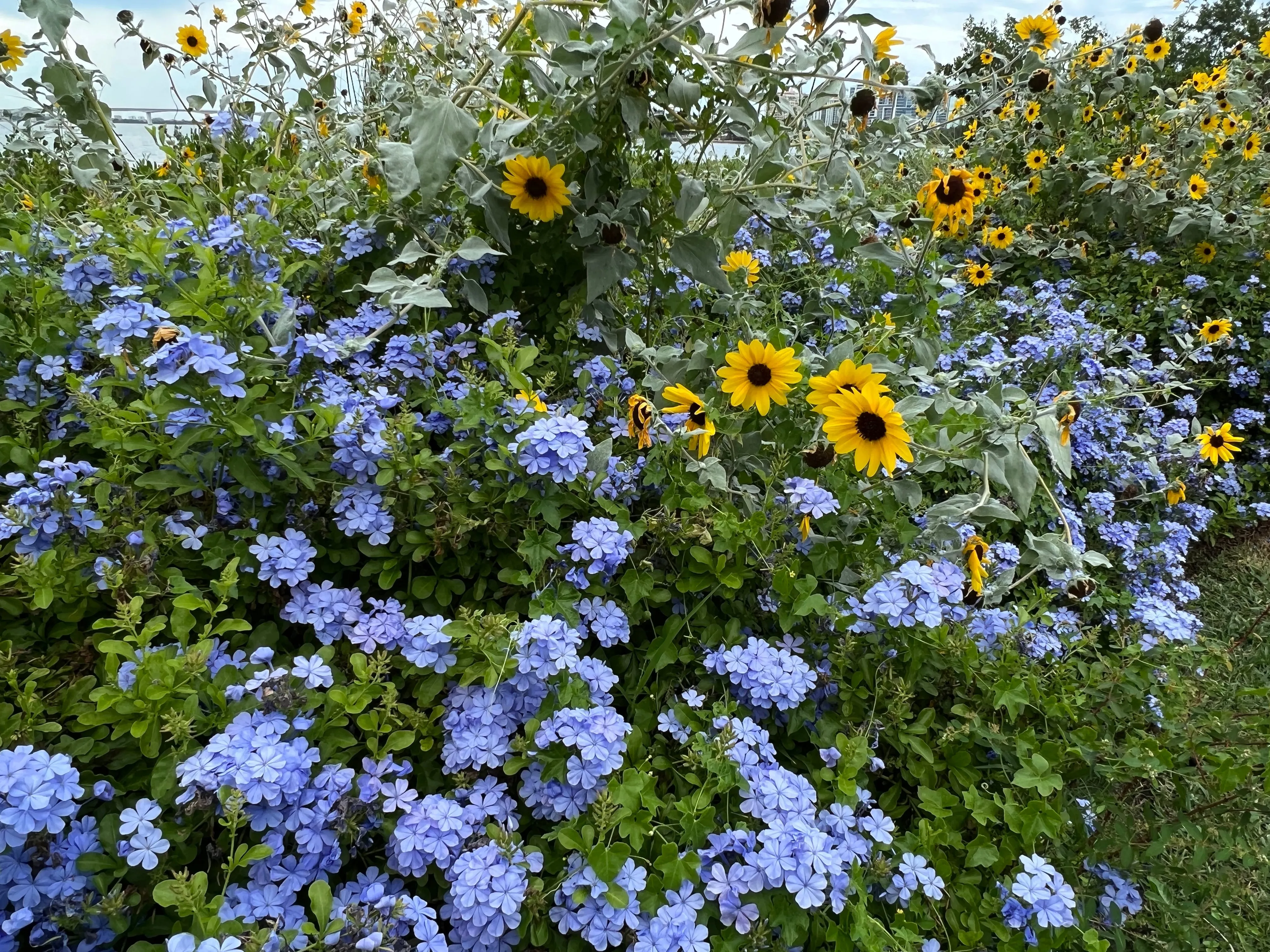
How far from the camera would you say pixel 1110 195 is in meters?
4.34

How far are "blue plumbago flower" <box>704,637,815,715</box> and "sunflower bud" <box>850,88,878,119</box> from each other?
134 centimetres

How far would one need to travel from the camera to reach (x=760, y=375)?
5.02 ft

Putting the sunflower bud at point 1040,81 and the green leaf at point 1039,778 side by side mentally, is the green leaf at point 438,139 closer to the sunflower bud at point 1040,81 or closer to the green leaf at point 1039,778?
the green leaf at point 1039,778

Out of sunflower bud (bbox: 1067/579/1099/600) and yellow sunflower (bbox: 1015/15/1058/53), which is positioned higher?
yellow sunflower (bbox: 1015/15/1058/53)

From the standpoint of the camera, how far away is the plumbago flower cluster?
3.39 feet

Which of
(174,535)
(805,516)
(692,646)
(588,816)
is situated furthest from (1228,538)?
(174,535)

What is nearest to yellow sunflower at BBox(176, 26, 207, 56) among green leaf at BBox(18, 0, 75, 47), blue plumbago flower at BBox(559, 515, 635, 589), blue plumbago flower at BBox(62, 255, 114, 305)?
green leaf at BBox(18, 0, 75, 47)

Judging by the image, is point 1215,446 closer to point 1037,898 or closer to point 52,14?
point 1037,898

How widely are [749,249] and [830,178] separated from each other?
1078 millimetres

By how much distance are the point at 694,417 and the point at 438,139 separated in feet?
2.42

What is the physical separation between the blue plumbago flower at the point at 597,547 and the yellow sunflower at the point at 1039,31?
12.6 ft

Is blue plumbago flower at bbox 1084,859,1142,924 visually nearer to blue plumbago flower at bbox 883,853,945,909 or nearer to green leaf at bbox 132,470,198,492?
blue plumbago flower at bbox 883,853,945,909

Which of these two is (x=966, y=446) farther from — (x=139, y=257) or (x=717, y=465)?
(x=139, y=257)

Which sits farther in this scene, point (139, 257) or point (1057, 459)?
point (1057, 459)
